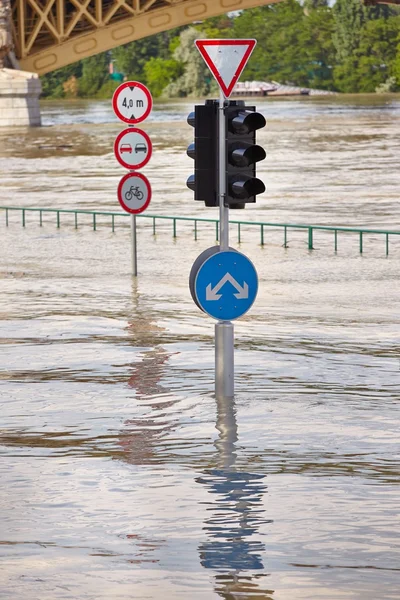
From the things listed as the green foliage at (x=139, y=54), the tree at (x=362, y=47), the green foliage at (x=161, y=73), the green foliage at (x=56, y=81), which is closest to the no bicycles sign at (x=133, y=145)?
the tree at (x=362, y=47)

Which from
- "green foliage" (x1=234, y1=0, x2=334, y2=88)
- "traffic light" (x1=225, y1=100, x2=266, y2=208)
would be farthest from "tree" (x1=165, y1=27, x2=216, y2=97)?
"traffic light" (x1=225, y1=100, x2=266, y2=208)

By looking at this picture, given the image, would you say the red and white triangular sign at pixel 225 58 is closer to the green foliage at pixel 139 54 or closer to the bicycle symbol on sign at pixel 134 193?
the bicycle symbol on sign at pixel 134 193

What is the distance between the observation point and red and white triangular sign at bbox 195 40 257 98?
37.3 feet

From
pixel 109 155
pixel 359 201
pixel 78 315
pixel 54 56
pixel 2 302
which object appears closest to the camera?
pixel 78 315

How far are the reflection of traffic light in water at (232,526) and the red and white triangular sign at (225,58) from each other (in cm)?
258

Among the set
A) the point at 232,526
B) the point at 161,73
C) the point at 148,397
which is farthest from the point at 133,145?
the point at 161,73

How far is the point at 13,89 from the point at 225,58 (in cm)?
6583

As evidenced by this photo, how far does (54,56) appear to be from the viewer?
8550cm

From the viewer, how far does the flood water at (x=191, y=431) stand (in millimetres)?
7344

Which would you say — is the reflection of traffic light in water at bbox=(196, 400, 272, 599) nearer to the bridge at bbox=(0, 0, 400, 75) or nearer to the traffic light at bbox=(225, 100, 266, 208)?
the traffic light at bbox=(225, 100, 266, 208)

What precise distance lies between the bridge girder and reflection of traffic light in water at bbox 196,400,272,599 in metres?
75.6

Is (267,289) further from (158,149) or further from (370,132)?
(370,132)

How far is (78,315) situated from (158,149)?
1793 inches

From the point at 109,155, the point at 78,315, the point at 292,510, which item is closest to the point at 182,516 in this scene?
the point at 292,510
